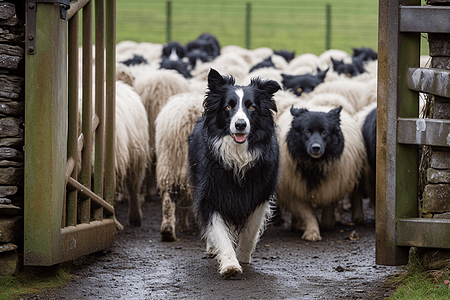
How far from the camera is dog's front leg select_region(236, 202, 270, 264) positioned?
17.8 ft

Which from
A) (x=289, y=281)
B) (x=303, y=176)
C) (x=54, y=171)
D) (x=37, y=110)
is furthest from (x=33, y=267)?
(x=303, y=176)

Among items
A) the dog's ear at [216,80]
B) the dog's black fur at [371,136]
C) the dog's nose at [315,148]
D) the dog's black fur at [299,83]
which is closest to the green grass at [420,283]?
the dog's ear at [216,80]

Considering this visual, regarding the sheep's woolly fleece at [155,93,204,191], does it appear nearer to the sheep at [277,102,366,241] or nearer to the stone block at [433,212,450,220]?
the sheep at [277,102,366,241]

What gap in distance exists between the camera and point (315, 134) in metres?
6.98

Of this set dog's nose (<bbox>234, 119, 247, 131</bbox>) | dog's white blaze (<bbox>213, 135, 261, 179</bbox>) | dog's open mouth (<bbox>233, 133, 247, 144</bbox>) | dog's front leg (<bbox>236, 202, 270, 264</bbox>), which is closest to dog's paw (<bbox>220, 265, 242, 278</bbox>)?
dog's front leg (<bbox>236, 202, 270, 264</bbox>)

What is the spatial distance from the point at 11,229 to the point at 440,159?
3.15m

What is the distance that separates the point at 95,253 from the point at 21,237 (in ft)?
4.73

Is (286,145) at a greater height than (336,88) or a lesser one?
lesser

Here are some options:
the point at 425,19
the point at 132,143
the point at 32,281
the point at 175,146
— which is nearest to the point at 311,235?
the point at 175,146

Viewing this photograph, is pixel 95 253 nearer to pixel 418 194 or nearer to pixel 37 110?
pixel 37 110

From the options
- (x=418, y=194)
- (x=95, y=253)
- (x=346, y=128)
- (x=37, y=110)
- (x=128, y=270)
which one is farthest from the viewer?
(x=346, y=128)

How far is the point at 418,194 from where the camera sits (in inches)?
188

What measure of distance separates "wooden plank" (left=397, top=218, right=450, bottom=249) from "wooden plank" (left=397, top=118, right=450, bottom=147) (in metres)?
0.57

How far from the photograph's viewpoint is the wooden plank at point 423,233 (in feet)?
14.2
